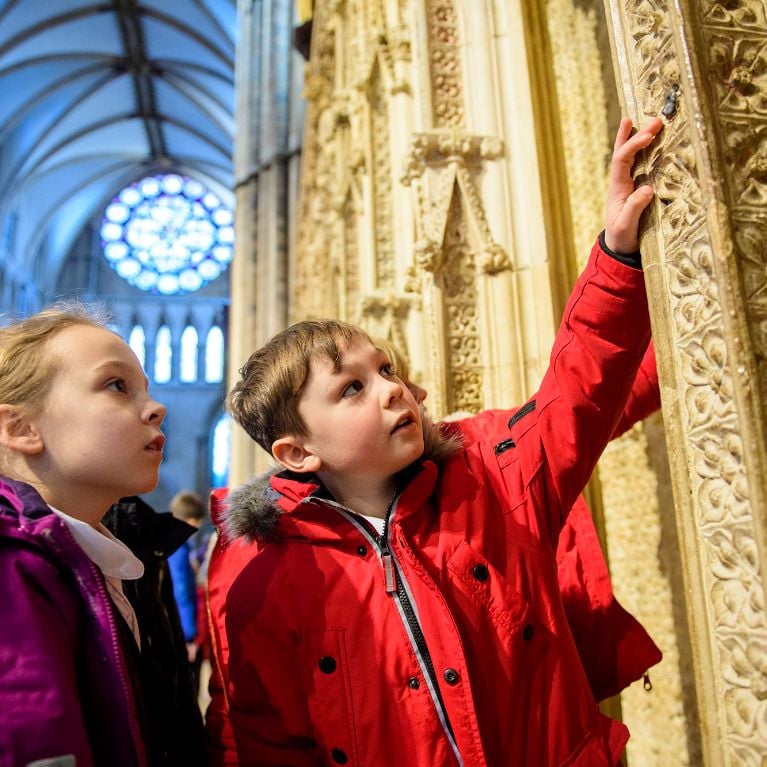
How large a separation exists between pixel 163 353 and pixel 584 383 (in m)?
21.5

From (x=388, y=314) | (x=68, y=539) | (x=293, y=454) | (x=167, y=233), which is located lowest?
(x=68, y=539)

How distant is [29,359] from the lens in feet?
3.61

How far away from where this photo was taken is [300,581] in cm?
117

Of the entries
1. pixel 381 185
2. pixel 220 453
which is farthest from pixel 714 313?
pixel 220 453

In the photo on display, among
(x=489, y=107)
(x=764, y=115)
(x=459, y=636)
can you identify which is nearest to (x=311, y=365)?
(x=459, y=636)

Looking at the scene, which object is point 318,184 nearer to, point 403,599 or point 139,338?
point 403,599

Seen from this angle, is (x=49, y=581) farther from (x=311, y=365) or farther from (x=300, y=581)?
(x=311, y=365)

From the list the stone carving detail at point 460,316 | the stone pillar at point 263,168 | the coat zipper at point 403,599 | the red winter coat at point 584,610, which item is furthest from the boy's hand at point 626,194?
the stone pillar at point 263,168

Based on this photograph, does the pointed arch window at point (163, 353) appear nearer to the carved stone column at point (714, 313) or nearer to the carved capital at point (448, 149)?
the carved capital at point (448, 149)

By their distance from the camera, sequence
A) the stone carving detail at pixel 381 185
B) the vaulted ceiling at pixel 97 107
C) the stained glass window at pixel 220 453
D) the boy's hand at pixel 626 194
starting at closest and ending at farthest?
the boy's hand at pixel 626 194
the stone carving detail at pixel 381 185
the vaulted ceiling at pixel 97 107
the stained glass window at pixel 220 453

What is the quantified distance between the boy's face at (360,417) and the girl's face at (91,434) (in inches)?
10.4

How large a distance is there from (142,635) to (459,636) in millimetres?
562

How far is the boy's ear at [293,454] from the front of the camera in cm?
125

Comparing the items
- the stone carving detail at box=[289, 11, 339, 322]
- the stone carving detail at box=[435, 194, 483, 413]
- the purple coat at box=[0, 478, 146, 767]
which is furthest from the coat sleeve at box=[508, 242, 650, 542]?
the stone carving detail at box=[289, 11, 339, 322]
